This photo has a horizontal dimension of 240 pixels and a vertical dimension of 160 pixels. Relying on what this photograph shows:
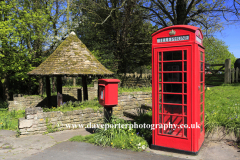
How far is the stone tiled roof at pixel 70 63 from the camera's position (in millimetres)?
9305

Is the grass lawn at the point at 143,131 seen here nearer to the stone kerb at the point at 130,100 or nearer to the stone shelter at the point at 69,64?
the stone kerb at the point at 130,100

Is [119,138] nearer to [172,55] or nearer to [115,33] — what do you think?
[172,55]

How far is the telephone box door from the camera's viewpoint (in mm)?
4613

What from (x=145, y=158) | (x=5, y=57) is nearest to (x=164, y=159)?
(x=145, y=158)

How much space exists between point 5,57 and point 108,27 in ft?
28.5

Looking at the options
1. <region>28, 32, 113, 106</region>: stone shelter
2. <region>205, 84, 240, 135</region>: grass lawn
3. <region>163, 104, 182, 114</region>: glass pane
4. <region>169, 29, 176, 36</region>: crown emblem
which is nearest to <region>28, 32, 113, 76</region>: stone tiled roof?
<region>28, 32, 113, 106</region>: stone shelter

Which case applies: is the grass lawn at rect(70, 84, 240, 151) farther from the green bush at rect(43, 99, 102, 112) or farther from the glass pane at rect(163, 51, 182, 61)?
the green bush at rect(43, 99, 102, 112)

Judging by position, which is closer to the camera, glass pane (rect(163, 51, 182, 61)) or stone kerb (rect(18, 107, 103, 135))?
glass pane (rect(163, 51, 182, 61))

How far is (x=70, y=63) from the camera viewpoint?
9.76 m

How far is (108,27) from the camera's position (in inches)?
695

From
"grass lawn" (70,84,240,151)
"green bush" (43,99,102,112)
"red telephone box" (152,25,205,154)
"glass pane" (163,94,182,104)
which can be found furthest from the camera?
"green bush" (43,99,102,112)

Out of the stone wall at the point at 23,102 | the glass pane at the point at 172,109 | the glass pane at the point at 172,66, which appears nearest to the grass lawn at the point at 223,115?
the glass pane at the point at 172,109

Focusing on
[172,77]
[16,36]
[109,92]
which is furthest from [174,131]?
[16,36]

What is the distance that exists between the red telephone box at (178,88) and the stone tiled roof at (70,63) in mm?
5171
